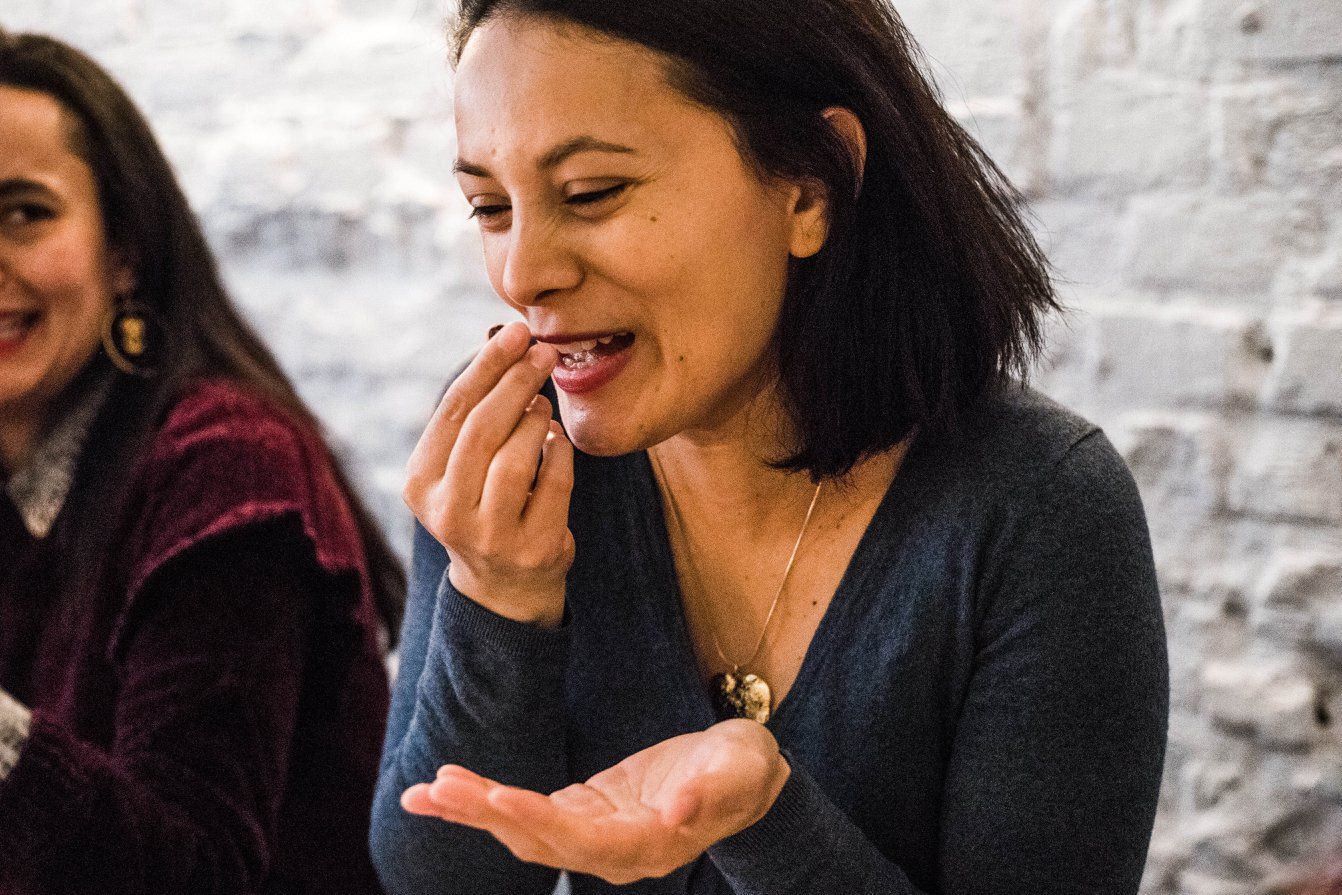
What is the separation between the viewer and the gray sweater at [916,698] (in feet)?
3.14

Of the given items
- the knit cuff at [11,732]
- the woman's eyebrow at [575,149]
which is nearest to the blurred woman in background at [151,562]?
the knit cuff at [11,732]

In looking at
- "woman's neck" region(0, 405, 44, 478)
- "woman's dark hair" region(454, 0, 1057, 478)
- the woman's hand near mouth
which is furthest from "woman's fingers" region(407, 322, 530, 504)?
"woman's neck" region(0, 405, 44, 478)

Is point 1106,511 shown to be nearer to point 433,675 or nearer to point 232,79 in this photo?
point 433,675

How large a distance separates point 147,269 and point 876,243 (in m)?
0.82

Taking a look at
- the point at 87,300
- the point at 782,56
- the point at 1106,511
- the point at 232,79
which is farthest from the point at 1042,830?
the point at 232,79

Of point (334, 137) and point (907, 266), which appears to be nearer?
point (907, 266)

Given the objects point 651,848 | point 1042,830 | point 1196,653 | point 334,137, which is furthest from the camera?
point 334,137

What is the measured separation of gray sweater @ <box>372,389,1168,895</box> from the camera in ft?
3.14

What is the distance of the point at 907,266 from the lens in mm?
1058

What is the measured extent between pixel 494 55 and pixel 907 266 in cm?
35

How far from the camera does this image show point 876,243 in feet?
3.46

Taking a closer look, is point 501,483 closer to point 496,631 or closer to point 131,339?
point 496,631

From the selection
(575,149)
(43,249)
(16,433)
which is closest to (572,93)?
(575,149)

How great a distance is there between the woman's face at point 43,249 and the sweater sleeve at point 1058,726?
2.94 ft
